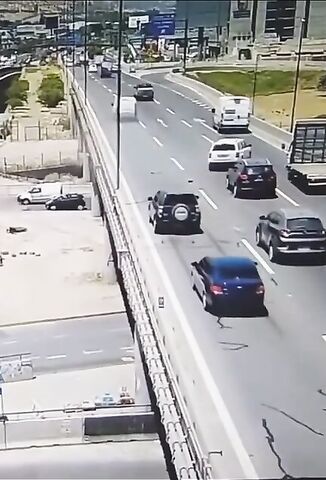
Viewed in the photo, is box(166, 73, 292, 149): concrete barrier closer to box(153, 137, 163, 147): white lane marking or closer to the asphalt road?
box(153, 137, 163, 147): white lane marking

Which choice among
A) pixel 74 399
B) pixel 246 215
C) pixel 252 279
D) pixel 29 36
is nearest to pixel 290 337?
pixel 252 279

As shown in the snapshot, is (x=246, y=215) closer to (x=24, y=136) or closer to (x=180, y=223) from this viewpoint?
(x=180, y=223)

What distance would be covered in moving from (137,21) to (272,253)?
130 centimetres

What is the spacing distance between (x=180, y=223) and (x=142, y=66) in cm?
83

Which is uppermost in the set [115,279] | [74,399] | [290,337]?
[290,337]

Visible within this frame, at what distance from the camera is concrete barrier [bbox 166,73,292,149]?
349 centimetres

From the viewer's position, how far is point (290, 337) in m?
3.00

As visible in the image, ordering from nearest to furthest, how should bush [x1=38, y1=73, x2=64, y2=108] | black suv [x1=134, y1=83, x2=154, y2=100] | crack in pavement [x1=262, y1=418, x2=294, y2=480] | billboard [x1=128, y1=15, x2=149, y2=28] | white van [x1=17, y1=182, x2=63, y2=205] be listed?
1. crack in pavement [x1=262, y1=418, x2=294, y2=480]
2. billboard [x1=128, y1=15, x2=149, y2=28]
3. black suv [x1=134, y1=83, x2=154, y2=100]
4. bush [x1=38, y1=73, x2=64, y2=108]
5. white van [x1=17, y1=182, x2=63, y2=205]

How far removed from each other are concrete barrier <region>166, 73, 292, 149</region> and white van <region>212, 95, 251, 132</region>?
0.04m

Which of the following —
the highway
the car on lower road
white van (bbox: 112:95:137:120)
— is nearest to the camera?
the highway

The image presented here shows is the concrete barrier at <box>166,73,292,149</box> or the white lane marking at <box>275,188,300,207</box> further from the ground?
the concrete barrier at <box>166,73,292,149</box>

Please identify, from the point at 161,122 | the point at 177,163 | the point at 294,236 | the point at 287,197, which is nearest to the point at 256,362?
the point at 294,236

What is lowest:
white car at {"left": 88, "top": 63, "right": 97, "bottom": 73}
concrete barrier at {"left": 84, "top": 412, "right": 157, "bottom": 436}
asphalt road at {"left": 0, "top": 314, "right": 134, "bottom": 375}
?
concrete barrier at {"left": 84, "top": 412, "right": 157, "bottom": 436}

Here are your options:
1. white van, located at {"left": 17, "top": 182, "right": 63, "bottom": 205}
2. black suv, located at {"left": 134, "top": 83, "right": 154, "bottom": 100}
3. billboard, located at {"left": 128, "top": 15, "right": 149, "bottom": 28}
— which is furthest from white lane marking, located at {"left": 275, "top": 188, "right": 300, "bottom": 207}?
white van, located at {"left": 17, "top": 182, "right": 63, "bottom": 205}
